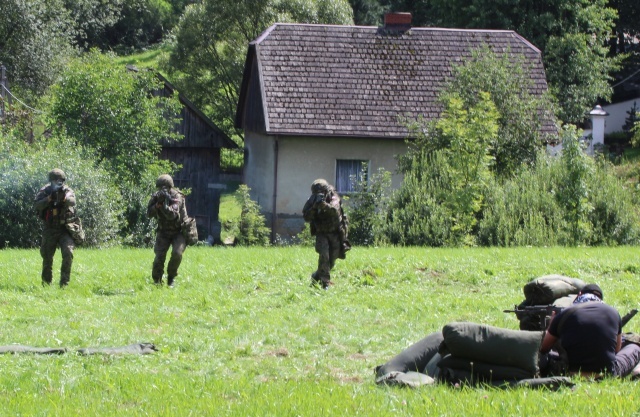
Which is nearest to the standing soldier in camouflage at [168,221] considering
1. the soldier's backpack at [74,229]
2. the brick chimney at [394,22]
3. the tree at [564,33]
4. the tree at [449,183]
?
the soldier's backpack at [74,229]

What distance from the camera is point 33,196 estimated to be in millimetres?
26219

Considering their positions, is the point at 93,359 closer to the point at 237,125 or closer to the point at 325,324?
the point at 325,324

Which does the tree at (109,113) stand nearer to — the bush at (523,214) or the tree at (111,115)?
the tree at (111,115)

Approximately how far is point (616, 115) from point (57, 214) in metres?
41.5

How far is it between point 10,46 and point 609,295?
42123 millimetres

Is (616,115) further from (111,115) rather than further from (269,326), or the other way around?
(269,326)

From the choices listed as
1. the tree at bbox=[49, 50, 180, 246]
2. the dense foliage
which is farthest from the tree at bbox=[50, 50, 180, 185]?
the dense foliage

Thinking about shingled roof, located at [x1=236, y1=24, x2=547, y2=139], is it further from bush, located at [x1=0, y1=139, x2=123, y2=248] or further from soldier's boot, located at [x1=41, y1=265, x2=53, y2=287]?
soldier's boot, located at [x1=41, y1=265, x2=53, y2=287]

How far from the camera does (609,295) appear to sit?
52.2 feet

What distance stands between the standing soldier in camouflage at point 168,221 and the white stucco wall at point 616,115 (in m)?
A: 39.7

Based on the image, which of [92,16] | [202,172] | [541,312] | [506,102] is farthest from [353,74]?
[92,16]

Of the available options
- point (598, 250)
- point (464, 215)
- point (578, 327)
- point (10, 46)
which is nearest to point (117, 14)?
point (10, 46)

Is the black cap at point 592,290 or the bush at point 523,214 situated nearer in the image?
the black cap at point 592,290

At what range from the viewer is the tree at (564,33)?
144ft
